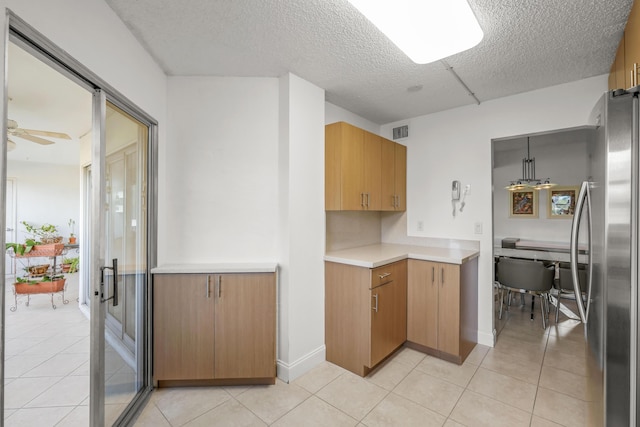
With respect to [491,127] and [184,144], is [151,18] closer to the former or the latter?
[184,144]

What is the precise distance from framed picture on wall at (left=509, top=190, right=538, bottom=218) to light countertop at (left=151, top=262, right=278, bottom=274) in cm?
480

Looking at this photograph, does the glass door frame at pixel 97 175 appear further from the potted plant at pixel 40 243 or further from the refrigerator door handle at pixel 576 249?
the refrigerator door handle at pixel 576 249

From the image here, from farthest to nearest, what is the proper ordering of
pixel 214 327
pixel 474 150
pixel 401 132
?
pixel 401 132, pixel 474 150, pixel 214 327

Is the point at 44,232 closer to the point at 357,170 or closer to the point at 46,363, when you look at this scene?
the point at 46,363

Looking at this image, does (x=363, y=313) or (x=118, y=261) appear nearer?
(x=118, y=261)

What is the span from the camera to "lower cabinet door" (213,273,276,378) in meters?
2.14

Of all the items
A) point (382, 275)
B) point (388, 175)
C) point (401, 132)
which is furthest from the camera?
point (401, 132)

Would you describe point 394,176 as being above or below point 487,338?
above

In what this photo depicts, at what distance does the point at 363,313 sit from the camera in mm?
2324

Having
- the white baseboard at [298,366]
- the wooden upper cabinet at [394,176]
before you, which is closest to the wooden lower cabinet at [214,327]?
the white baseboard at [298,366]

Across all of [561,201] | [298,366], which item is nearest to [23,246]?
[298,366]

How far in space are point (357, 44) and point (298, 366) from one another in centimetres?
257

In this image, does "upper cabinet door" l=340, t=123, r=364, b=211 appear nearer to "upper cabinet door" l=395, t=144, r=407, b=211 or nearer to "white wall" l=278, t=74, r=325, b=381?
"white wall" l=278, t=74, r=325, b=381

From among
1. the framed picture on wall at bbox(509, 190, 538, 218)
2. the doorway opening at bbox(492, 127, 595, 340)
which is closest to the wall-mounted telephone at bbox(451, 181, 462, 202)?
the doorway opening at bbox(492, 127, 595, 340)
